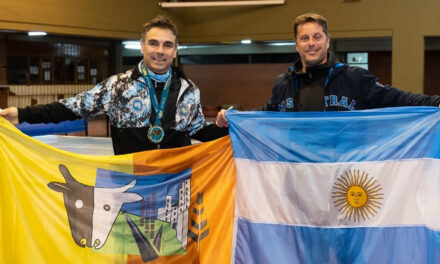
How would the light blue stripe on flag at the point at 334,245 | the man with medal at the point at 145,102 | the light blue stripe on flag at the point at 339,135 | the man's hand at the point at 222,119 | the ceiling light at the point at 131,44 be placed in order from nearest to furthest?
1. the light blue stripe on flag at the point at 334,245
2. the light blue stripe on flag at the point at 339,135
3. the man with medal at the point at 145,102
4. the man's hand at the point at 222,119
5. the ceiling light at the point at 131,44

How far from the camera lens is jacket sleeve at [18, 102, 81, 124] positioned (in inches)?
122

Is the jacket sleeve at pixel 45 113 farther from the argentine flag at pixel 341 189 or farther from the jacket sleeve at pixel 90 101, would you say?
the argentine flag at pixel 341 189

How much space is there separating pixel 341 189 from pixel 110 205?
4.82ft

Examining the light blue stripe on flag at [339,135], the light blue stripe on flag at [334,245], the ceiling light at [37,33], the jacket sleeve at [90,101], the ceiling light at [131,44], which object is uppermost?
the ceiling light at [131,44]

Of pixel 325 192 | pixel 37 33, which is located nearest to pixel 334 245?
pixel 325 192

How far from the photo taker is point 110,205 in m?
3.18

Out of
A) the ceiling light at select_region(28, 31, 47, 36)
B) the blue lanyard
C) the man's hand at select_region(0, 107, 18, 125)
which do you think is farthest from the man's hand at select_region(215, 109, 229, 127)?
the ceiling light at select_region(28, 31, 47, 36)

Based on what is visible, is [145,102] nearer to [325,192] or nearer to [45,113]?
[45,113]

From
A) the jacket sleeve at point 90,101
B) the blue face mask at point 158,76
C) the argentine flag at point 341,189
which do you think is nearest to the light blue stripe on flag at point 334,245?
the argentine flag at point 341,189

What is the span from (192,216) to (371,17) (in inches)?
419

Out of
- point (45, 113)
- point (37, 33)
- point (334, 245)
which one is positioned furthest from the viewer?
point (37, 33)

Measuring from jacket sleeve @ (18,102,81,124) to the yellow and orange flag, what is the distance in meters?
0.16

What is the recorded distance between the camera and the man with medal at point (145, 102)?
3174 mm

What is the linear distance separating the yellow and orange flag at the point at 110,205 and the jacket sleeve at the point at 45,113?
16 cm
